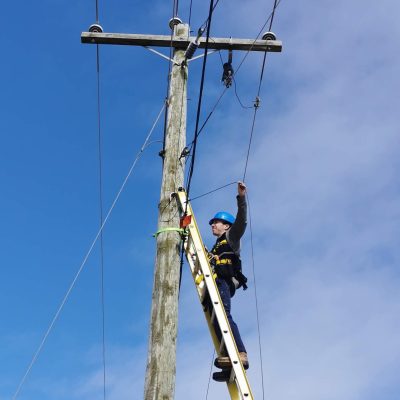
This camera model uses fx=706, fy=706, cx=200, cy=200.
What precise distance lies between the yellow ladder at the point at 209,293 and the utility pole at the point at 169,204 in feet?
0.47

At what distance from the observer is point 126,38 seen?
26.3 ft

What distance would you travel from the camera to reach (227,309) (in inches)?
273

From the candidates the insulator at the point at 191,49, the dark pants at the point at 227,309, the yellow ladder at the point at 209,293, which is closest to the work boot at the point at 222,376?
the yellow ladder at the point at 209,293

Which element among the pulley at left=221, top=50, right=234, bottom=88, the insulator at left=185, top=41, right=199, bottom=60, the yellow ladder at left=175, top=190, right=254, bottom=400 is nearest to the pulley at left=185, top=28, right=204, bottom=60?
the insulator at left=185, top=41, right=199, bottom=60

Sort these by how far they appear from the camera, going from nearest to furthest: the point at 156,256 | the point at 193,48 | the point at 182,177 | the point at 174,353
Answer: the point at 174,353, the point at 156,256, the point at 182,177, the point at 193,48

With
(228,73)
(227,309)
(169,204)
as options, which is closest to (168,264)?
(169,204)

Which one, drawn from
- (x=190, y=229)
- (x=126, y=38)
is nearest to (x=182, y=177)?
(x=190, y=229)

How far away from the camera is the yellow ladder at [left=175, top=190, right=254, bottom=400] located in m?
6.14

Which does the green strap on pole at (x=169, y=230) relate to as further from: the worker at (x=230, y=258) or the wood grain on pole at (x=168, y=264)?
the worker at (x=230, y=258)

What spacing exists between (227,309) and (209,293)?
0.50 meters

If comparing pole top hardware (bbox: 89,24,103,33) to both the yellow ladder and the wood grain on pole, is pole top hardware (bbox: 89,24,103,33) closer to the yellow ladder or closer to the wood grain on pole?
the wood grain on pole

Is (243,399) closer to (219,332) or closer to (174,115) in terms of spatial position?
(219,332)

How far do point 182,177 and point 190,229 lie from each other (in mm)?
533

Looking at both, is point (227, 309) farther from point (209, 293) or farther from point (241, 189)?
point (241, 189)
